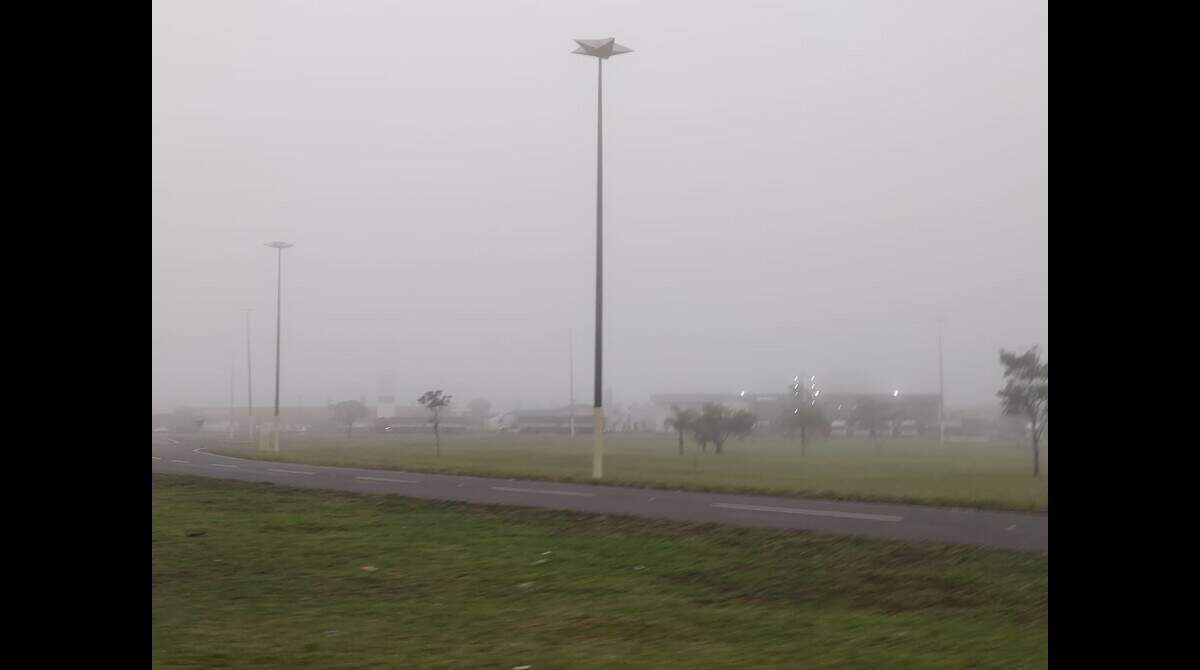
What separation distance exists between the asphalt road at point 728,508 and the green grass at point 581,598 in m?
0.66

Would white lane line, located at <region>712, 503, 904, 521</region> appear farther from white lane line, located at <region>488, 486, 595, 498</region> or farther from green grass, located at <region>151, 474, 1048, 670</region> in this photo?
white lane line, located at <region>488, 486, 595, 498</region>

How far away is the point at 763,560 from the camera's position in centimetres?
750

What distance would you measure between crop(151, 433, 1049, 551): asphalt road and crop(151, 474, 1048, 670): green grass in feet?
2.16

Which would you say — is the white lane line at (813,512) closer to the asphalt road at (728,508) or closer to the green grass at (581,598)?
the asphalt road at (728,508)

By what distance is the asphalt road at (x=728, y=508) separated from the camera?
8.67 metres

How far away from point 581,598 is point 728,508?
4.73 meters

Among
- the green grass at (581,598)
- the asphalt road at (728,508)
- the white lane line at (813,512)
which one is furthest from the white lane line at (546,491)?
the green grass at (581,598)

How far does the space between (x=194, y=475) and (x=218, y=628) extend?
13.3 meters

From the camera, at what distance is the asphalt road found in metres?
8.67

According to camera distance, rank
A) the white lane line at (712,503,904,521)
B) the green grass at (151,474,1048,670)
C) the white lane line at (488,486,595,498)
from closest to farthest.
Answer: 1. the green grass at (151,474,1048,670)
2. the white lane line at (712,503,904,521)
3. the white lane line at (488,486,595,498)

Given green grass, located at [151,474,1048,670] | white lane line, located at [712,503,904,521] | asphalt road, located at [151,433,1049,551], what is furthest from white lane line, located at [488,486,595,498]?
green grass, located at [151,474,1048,670]
